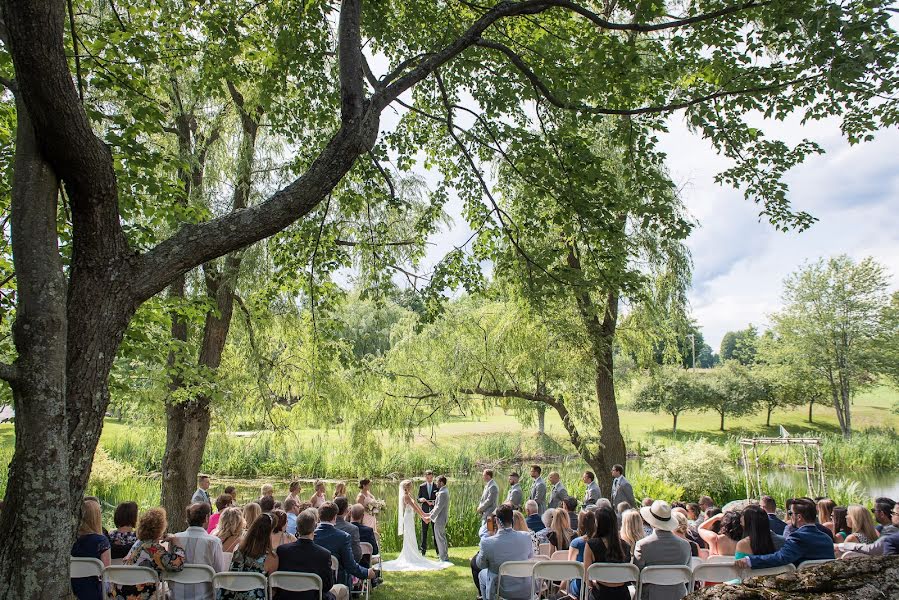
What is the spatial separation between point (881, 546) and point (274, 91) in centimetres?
801

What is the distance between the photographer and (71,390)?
312 centimetres

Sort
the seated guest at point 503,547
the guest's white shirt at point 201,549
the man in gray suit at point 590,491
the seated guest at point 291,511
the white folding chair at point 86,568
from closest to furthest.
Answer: the white folding chair at point 86,568 < the guest's white shirt at point 201,549 < the seated guest at point 503,547 < the seated guest at point 291,511 < the man in gray suit at point 590,491

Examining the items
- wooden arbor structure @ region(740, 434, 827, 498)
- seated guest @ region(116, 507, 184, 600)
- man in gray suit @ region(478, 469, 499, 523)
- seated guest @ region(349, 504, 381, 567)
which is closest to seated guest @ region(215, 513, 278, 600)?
seated guest @ region(116, 507, 184, 600)

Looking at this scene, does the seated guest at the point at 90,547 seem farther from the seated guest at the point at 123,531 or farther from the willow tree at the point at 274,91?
the willow tree at the point at 274,91

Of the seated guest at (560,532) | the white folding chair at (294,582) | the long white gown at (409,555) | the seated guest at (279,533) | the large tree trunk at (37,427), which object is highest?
the large tree trunk at (37,427)

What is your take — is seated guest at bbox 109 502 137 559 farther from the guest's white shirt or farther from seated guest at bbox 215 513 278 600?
seated guest at bbox 215 513 278 600

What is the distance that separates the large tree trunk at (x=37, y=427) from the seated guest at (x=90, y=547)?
1.82 m

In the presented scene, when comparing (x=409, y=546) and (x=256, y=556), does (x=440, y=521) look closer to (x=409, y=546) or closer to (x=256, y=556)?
(x=409, y=546)

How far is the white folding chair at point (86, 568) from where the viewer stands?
4473 millimetres

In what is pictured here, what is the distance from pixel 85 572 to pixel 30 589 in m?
2.12

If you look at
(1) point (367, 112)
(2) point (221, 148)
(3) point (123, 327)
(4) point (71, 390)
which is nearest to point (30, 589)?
(4) point (71, 390)

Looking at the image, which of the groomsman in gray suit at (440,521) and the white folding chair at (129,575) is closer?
the white folding chair at (129,575)

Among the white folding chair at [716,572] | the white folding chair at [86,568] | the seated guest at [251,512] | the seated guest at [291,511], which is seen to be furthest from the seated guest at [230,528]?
the white folding chair at [716,572]

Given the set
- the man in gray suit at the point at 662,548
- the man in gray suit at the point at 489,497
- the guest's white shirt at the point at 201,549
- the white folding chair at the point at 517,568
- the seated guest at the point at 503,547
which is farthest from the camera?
the man in gray suit at the point at 489,497
